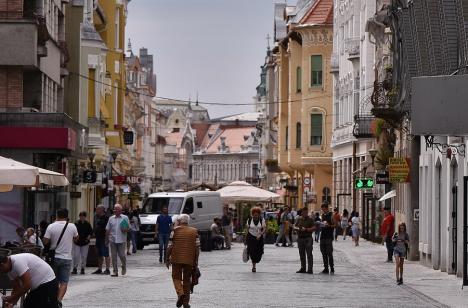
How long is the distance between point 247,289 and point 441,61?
29.5 ft

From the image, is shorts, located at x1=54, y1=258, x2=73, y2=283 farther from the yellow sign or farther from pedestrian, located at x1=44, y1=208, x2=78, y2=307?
the yellow sign

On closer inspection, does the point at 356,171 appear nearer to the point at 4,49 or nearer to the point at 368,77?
the point at 368,77

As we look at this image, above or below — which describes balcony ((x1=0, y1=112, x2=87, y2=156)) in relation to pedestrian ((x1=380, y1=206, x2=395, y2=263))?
above

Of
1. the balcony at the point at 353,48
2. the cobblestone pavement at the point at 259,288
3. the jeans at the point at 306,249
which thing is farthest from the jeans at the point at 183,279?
the balcony at the point at 353,48

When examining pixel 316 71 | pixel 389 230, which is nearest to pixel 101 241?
pixel 389 230

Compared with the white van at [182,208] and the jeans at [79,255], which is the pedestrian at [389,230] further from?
the white van at [182,208]

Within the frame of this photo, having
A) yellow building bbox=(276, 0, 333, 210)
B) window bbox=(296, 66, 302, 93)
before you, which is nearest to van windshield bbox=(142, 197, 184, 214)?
yellow building bbox=(276, 0, 333, 210)

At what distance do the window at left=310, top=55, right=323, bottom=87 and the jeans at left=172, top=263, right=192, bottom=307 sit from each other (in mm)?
67280

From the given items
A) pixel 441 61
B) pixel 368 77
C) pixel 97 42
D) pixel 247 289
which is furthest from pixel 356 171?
pixel 247 289

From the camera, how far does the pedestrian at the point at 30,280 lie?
15766 mm

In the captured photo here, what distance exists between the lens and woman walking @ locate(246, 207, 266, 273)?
38031 mm

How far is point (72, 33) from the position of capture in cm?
5572

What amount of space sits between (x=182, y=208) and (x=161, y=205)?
56.9 inches

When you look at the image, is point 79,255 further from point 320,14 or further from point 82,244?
point 320,14
